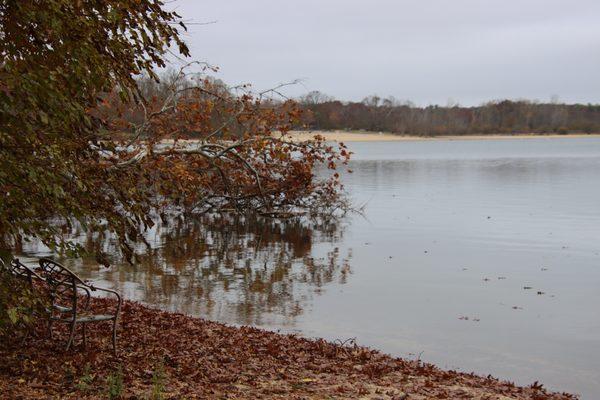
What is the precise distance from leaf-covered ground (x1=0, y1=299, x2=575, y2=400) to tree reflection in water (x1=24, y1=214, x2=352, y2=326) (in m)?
2.25

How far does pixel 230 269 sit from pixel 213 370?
311 inches

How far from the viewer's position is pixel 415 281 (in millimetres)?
14344

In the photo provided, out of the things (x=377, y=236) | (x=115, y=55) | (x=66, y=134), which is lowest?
(x=377, y=236)

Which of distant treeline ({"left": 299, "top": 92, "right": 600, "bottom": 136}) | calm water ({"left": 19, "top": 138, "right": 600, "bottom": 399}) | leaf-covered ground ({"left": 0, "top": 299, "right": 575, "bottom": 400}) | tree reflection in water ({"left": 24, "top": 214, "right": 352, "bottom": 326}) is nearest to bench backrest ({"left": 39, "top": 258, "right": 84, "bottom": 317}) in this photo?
leaf-covered ground ({"left": 0, "top": 299, "right": 575, "bottom": 400})

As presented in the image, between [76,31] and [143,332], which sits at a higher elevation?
[76,31]

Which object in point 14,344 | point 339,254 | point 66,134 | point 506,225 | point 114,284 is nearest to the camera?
point 66,134

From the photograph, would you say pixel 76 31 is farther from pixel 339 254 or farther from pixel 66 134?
pixel 339 254

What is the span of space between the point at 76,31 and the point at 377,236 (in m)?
15.6

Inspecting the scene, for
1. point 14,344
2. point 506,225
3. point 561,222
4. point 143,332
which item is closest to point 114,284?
point 143,332

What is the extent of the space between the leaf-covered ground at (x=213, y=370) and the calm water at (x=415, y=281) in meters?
1.33

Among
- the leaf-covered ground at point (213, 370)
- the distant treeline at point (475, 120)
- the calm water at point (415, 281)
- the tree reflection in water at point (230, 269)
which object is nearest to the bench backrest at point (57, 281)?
the leaf-covered ground at point (213, 370)

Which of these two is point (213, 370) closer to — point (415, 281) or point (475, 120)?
point (415, 281)

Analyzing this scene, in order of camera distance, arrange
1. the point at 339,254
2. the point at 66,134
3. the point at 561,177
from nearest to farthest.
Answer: the point at 66,134 → the point at 339,254 → the point at 561,177

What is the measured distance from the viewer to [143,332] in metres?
8.64
